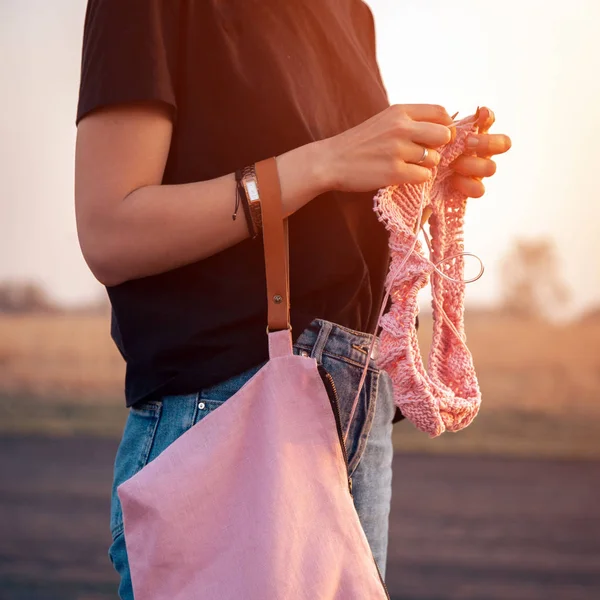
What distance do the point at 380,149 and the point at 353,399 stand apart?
0.29 metres

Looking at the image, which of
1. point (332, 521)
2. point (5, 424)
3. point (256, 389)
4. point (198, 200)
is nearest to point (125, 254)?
point (198, 200)

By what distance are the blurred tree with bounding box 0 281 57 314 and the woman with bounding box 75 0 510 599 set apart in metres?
6.55

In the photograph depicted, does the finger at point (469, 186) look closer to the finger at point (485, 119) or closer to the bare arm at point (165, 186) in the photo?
the finger at point (485, 119)

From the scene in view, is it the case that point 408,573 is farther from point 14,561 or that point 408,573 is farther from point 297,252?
point 297,252

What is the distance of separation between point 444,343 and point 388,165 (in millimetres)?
298

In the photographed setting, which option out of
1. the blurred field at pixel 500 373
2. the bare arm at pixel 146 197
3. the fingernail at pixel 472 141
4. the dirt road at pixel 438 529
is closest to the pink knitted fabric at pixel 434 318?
the fingernail at pixel 472 141

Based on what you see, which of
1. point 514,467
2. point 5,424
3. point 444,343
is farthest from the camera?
point 5,424

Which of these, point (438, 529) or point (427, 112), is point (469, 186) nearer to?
point (427, 112)

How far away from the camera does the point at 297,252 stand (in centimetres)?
93

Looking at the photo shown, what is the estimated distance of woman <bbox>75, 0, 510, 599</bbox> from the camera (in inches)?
33.6

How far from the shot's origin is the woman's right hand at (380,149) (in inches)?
34.1

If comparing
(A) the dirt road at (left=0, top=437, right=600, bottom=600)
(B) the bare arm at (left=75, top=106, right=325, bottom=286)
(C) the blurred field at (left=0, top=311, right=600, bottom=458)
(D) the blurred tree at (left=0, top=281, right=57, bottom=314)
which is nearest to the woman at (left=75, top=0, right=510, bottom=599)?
(B) the bare arm at (left=75, top=106, right=325, bottom=286)

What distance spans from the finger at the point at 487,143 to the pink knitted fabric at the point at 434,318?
0.01 metres

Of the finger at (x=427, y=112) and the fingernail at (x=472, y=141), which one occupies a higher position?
the finger at (x=427, y=112)
